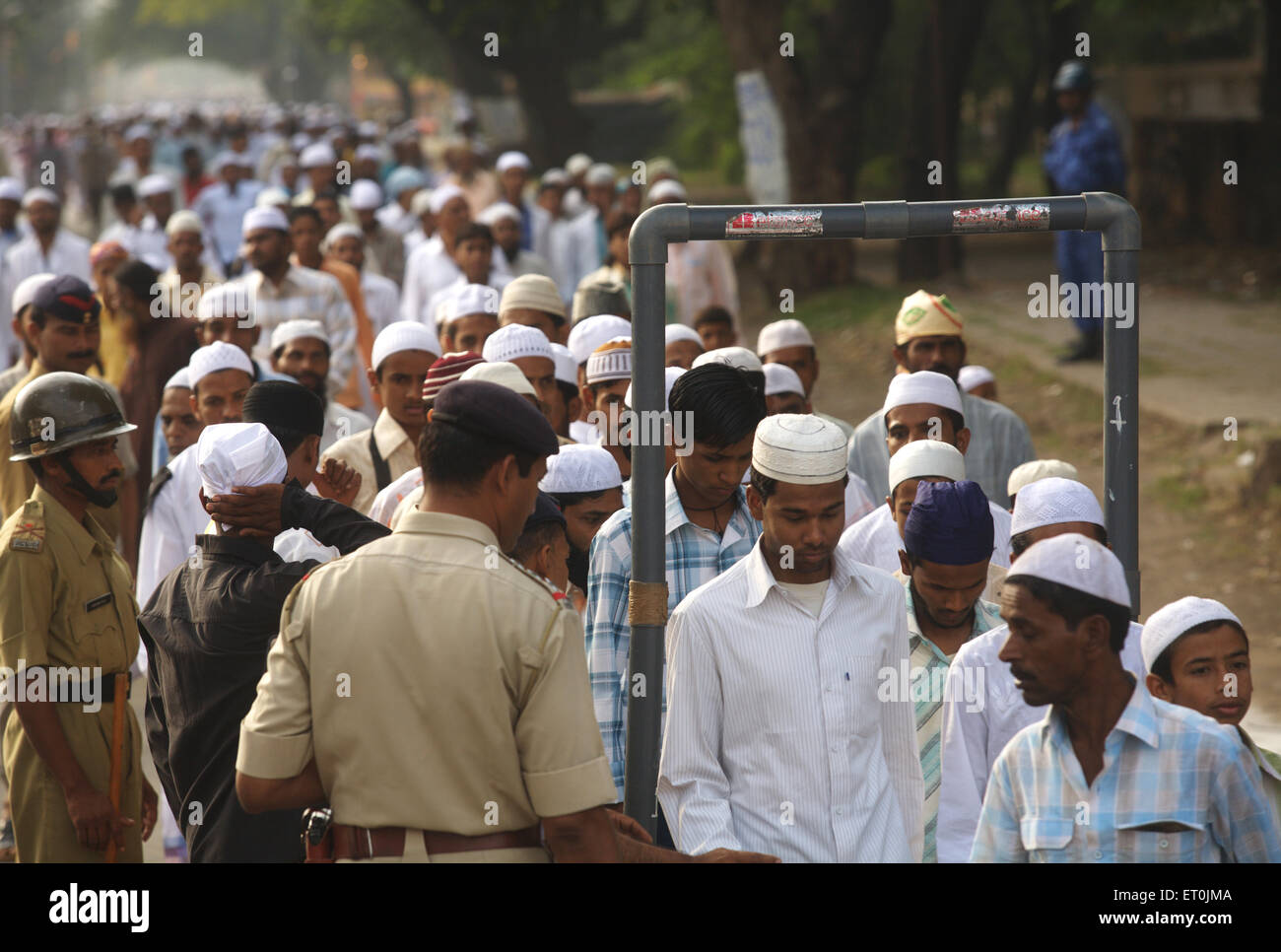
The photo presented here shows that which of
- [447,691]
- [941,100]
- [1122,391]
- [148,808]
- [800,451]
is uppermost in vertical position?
[941,100]

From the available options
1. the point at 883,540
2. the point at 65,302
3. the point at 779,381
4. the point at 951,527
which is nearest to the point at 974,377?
the point at 779,381

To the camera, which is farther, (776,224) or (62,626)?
(62,626)

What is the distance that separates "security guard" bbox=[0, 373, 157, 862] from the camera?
4438mm

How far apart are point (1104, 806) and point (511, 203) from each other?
42.7 ft

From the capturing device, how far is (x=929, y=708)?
4043 millimetres

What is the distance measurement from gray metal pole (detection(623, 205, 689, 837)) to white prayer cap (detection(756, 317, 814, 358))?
11.2ft

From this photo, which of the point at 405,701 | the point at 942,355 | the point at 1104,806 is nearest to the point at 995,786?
the point at 1104,806

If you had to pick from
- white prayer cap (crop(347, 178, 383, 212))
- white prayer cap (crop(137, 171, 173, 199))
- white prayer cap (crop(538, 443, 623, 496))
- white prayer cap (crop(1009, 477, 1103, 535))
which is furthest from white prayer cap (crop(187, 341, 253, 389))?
white prayer cap (crop(137, 171, 173, 199))

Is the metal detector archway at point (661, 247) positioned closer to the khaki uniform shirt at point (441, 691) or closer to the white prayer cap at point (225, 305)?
the khaki uniform shirt at point (441, 691)

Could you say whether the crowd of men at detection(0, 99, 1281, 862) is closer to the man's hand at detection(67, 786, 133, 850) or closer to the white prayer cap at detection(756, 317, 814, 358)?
the man's hand at detection(67, 786, 133, 850)

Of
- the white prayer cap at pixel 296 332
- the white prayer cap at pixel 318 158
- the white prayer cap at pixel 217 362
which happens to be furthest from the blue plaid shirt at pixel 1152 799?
the white prayer cap at pixel 318 158

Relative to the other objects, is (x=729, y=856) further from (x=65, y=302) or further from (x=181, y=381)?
(x=65, y=302)

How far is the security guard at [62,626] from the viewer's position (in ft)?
14.6

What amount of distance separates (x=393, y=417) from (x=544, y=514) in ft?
6.37
